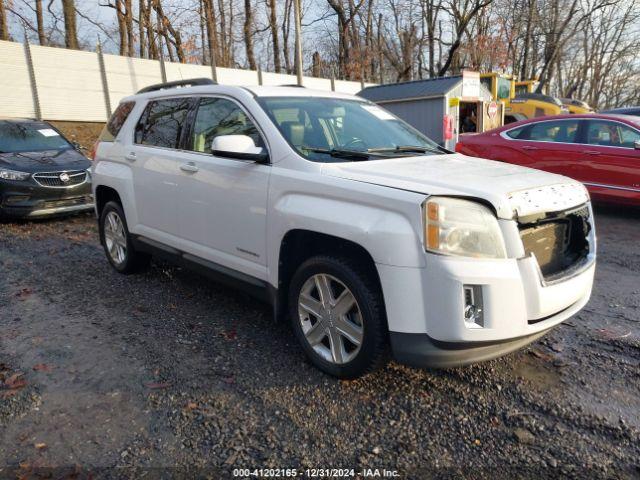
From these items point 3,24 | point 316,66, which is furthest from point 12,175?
point 316,66

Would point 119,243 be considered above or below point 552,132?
below

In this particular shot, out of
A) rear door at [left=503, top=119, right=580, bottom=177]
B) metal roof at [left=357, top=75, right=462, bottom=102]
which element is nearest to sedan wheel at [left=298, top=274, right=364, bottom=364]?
rear door at [left=503, top=119, right=580, bottom=177]

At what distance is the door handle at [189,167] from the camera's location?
3.90 meters

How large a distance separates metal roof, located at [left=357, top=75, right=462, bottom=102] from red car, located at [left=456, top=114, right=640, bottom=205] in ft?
24.6

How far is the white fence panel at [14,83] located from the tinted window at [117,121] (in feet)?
40.5

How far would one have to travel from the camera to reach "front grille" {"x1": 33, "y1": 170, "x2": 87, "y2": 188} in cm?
779

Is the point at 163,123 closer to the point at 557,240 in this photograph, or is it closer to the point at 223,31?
the point at 557,240

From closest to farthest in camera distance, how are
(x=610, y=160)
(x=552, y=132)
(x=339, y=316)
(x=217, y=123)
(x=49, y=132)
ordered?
1. (x=339, y=316)
2. (x=217, y=123)
3. (x=610, y=160)
4. (x=552, y=132)
5. (x=49, y=132)

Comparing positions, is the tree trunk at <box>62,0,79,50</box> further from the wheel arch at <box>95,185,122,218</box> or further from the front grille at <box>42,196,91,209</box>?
the wheel arch at <box>95,185,122,218</box>

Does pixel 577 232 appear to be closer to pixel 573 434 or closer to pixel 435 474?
pixel 573 434

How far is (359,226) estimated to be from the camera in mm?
2727

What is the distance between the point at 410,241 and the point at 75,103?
58.1 feet

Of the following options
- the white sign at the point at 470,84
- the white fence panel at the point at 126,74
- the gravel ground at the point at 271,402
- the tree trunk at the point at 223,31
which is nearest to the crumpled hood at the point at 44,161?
the gravel ground at the point at 271,402

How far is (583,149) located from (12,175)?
8668 mm
